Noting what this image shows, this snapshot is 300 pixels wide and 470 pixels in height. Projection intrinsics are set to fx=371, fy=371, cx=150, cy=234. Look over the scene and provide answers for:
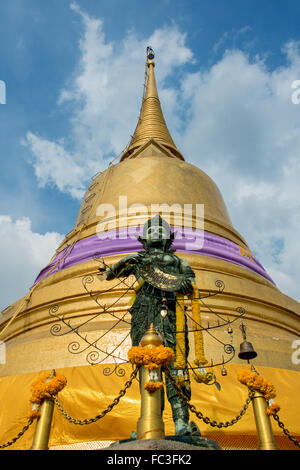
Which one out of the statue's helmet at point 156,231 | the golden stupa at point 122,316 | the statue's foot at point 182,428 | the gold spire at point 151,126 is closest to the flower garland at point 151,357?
the statue's foot at point 182,428

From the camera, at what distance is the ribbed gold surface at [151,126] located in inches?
584

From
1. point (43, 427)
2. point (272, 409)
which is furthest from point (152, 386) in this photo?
point (272, 409)

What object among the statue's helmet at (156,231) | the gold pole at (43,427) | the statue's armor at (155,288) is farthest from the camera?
the statue's helmet at (156,231)

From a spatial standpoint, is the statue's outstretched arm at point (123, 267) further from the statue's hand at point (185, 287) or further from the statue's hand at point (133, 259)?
the statue's hand at point (185, 287)

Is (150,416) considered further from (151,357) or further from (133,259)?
(133,259)

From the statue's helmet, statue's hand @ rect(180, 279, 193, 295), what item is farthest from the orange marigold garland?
the statue's helmet

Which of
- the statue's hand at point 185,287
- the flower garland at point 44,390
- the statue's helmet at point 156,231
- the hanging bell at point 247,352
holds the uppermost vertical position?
the statue's helmet at point 156,231

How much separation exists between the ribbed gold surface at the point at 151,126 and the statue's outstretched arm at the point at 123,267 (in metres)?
10.8

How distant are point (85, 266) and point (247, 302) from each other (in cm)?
334

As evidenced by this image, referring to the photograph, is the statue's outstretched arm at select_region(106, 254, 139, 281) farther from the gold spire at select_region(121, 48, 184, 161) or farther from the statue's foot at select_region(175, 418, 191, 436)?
the gold spire at select_region(121, 48, 184, 161)

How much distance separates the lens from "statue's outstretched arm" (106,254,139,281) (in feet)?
14.0

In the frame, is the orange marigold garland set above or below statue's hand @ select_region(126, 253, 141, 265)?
below

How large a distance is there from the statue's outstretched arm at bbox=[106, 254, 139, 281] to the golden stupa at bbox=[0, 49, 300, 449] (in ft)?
1.15
